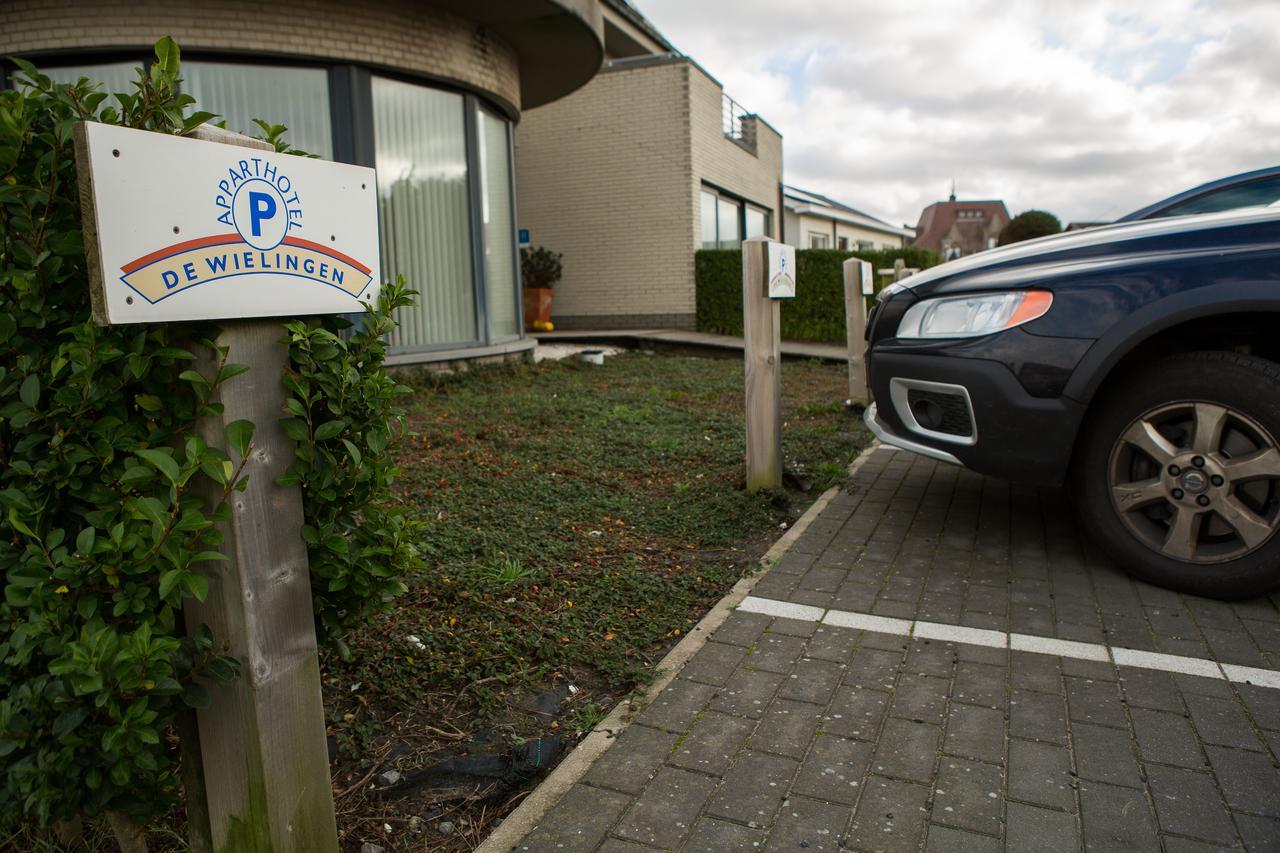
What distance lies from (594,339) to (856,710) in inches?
497

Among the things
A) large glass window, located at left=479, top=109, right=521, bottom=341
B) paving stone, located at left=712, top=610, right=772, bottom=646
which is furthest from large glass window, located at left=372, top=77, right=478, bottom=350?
paving stone, located at left=712, top=610, right=772, bottom=646

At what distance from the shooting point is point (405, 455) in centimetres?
615

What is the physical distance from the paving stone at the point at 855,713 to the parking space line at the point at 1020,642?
54cm

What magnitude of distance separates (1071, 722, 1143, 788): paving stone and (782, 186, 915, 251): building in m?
23.3

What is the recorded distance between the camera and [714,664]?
3203 mm

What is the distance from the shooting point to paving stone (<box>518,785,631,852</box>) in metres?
2.24

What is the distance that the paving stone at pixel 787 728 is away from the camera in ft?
8.71

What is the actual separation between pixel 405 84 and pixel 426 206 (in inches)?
47.5

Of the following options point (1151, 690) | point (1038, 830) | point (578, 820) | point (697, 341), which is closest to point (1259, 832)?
point (1038, 830)

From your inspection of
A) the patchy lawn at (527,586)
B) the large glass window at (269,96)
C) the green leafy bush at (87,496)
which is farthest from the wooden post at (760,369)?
the large glass window at (269,96)

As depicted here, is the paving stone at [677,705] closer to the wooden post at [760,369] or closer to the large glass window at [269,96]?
the wooden post at [760,369]

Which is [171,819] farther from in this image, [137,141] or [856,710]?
[856,710]

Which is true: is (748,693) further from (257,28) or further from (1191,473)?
(257,28)

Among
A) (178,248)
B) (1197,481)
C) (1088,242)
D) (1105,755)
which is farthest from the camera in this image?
(1088,242)
